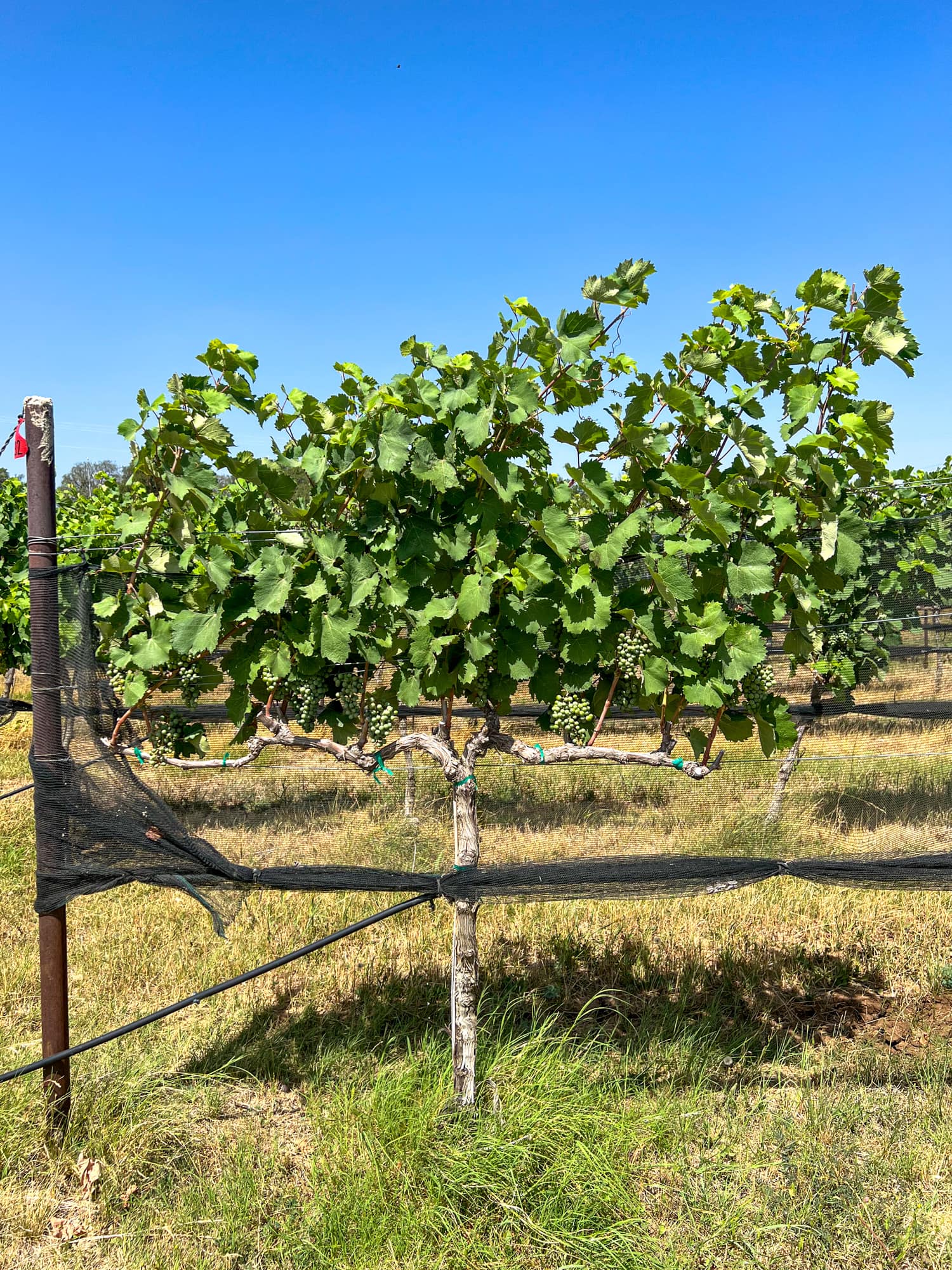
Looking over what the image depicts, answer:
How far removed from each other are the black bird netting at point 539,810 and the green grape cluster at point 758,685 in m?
0.51

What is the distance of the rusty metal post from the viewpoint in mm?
2721

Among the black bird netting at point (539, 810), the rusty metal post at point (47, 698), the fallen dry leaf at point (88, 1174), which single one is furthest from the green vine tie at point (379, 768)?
the fallen dry leaf at point (88, 1174)

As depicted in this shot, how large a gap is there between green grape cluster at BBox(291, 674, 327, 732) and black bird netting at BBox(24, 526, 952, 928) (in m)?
0.49

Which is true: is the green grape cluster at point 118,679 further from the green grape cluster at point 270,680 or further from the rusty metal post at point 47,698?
the green grape cluster at point 270,680

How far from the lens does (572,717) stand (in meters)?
2.78

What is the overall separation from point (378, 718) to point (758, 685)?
Answer: 1.27 m

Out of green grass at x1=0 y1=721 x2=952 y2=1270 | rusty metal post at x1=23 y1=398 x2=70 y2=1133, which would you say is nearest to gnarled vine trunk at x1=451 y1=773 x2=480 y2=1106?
green grass at x1=0 y1=721 x2=952 y2=1270

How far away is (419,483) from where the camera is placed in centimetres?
261

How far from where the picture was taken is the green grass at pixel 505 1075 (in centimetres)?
231

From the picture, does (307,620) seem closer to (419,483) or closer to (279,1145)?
(419,483)

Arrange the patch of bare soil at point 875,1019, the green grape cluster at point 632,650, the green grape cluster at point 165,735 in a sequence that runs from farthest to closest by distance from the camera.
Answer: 1. the patch of bare soil at point 875,1019
2. the green grape cluster at point 165,735
3. the green grape cluster at point 632,650

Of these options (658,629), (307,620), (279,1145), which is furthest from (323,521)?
(279,1145)

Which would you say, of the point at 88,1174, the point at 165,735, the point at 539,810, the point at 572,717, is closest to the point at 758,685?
the point at 572,717

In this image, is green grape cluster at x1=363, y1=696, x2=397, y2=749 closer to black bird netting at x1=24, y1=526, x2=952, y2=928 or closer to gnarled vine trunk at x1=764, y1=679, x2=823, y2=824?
black bird netting at x1=24, y1=526, x2=952, y2=928
